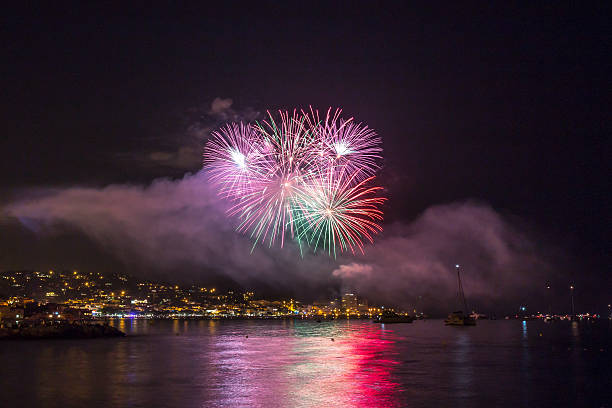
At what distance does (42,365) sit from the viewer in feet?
117

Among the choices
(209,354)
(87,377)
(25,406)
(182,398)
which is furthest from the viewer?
(209,354)

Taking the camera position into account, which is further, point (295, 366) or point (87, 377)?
point (295, 366)

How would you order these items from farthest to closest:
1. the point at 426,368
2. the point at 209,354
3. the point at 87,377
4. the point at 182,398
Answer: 1. the point at 209,354
2. the point at 426,368
3. the point at 87,377
4. the point at 182,398

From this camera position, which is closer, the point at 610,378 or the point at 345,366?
the point at 610,378

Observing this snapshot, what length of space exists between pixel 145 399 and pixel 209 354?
2400 centimetres

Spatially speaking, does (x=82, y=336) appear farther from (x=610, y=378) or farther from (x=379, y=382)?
(x=610, y=378)

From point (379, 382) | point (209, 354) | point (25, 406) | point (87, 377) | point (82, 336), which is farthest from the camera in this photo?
point (82, 336)

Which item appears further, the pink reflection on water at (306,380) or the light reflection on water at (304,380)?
the light reflection on water at (304,380)

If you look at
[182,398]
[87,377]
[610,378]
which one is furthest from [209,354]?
[610,378]

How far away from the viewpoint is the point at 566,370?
1348 inches

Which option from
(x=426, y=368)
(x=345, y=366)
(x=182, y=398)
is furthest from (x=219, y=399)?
(x=426, y=368)

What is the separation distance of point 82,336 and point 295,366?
47737 millimetres

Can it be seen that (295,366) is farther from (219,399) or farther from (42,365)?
(42,365)

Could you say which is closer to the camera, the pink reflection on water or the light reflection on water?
the pink reflection on water
